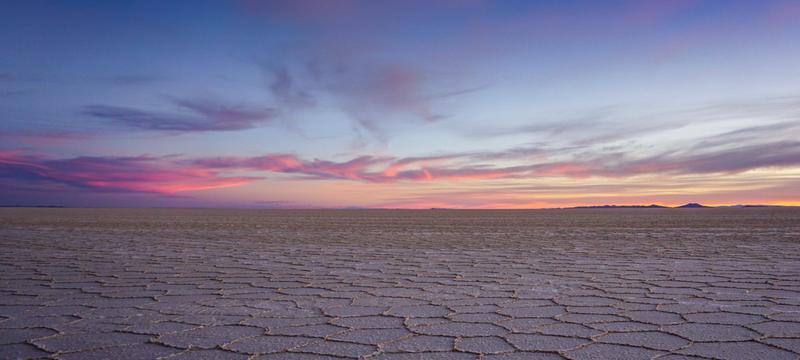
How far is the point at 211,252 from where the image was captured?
6.93m

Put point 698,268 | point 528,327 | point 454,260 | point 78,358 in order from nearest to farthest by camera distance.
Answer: point 78,358
point 528,327
point 698,268
point 454,260

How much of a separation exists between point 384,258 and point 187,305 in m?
3.06

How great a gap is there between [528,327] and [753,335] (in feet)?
3.11

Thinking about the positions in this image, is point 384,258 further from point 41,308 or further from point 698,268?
point 41,308

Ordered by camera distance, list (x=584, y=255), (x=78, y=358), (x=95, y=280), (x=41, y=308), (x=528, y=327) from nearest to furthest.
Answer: (x=78, y=358), (x=528, y=327), (x=41, y=308), (x=95, y=280), (x=584, y=255)

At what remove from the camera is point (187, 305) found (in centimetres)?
333

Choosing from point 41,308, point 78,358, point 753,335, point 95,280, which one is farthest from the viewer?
point 95,280

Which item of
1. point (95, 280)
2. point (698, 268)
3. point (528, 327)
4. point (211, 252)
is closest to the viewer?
point (528, 327)

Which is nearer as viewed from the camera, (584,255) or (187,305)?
(187,305)

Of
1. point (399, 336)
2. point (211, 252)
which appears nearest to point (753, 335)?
point (399, 336)

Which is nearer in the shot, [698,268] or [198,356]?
[198,356]

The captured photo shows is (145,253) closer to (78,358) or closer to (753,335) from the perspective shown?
(78,358)

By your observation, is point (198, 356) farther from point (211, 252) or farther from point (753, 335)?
point (211, 252)

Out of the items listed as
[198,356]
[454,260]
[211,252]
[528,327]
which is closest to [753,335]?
[528,327]
